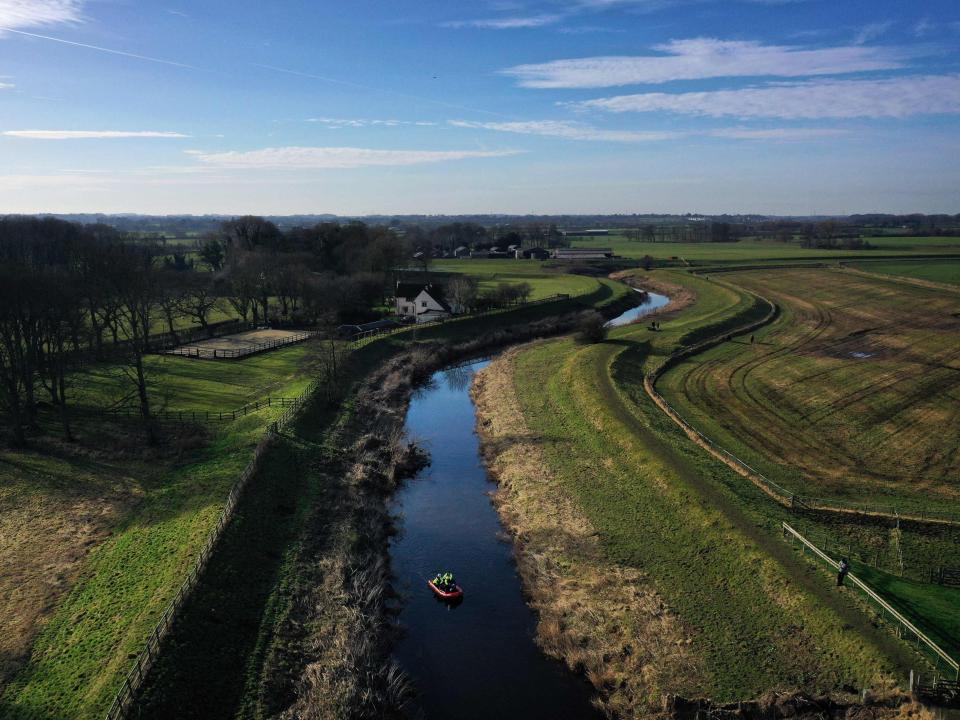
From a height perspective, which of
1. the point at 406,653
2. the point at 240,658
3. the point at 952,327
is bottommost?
the point at 406,653

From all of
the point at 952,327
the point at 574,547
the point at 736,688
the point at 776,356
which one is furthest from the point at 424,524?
the point at 952,327

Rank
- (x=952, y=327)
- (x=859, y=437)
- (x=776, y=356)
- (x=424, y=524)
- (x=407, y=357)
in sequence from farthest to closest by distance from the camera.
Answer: (x=952, y=327) < (x=407, y=357) < (x=776, y=356) < (x=859, y=437) < (x=424, y=524)

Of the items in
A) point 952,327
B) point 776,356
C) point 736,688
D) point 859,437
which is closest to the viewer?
point 736,688

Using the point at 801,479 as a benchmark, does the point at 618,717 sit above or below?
below

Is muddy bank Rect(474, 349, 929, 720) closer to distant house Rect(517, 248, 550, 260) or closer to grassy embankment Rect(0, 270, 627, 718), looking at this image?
grassy embankment Rect(0, 270, 627, 718)

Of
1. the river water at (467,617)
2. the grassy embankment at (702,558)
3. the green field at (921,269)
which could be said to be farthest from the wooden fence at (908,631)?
the green field at (921,269)

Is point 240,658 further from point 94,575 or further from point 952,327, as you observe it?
point 952,327

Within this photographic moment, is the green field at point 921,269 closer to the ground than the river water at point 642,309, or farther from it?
farther from it

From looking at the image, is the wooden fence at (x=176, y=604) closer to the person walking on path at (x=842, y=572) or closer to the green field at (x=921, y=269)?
the person walking on path at (x=842, y=572)

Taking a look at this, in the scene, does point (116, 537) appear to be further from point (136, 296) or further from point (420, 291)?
point (420, 291)
